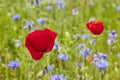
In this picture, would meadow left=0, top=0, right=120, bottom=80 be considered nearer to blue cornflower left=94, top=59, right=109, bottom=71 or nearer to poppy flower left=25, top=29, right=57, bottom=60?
blue cornflower left=94, top=59, right=109, bottom=71

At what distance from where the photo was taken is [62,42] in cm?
282

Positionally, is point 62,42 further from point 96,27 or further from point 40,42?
point 40,42

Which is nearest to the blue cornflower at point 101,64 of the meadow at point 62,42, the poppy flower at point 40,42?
the meadow at point 62,42

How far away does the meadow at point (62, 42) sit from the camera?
7.15 feet

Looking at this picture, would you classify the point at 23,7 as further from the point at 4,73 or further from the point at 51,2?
the point at 4,73

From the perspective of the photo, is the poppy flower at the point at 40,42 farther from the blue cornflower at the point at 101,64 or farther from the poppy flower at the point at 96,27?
the blue cornflower at the point at 101,64

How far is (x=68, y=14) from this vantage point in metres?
3.57

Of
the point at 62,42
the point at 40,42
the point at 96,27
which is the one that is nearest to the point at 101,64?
the point at 96,27

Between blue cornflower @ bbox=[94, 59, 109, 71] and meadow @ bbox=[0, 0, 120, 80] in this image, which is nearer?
blue cornflower @ bbox=[94, 59, 109, 71]

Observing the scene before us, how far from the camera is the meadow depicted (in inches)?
85.8

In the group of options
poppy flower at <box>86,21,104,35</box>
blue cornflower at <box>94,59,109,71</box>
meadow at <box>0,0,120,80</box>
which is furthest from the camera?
meadow at <box>0,0,120,80</box>

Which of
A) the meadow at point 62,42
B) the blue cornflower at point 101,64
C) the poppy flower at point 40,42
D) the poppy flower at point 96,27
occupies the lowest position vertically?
the meadow at point 62,42

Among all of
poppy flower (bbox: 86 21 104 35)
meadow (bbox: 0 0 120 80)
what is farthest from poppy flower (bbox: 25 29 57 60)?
poppy flower (bbox: 86 21 104 35)

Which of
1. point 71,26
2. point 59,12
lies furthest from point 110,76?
point 59,12
